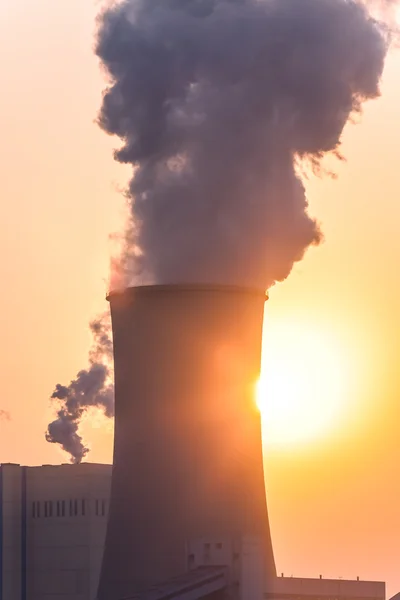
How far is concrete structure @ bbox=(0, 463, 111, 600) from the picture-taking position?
4184 cm

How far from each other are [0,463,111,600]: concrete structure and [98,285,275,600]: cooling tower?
12.5m

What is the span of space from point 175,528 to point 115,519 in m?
1.06

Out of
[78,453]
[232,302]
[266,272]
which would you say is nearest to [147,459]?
[232,302]

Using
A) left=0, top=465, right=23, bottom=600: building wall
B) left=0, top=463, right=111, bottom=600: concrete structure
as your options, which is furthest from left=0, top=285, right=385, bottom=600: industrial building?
left=0, top=465, right=23, bottom=600: building wall

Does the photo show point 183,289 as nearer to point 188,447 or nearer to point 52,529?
point 188,447

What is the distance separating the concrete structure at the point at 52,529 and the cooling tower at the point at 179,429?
41.0ft

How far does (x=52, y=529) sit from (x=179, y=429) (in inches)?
572

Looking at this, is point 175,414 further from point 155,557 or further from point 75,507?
point 75,507

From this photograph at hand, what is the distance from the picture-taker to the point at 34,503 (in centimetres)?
4316

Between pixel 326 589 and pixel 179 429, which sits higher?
pixel 179 429

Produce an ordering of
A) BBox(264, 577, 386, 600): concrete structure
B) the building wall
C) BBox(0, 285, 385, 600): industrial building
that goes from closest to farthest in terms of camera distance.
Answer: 1. BBox(0, 285, 385, 600): industrial building
2. BBox(264, 577, 386, 600): concrete structure
3. the building wall

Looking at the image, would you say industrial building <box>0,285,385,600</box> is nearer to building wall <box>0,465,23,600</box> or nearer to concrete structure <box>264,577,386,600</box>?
concrete structure <box>264,577,386,600</box>

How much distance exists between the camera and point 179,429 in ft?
95.2

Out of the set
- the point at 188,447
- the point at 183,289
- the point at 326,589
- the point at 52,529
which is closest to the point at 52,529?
the point at 52,529
